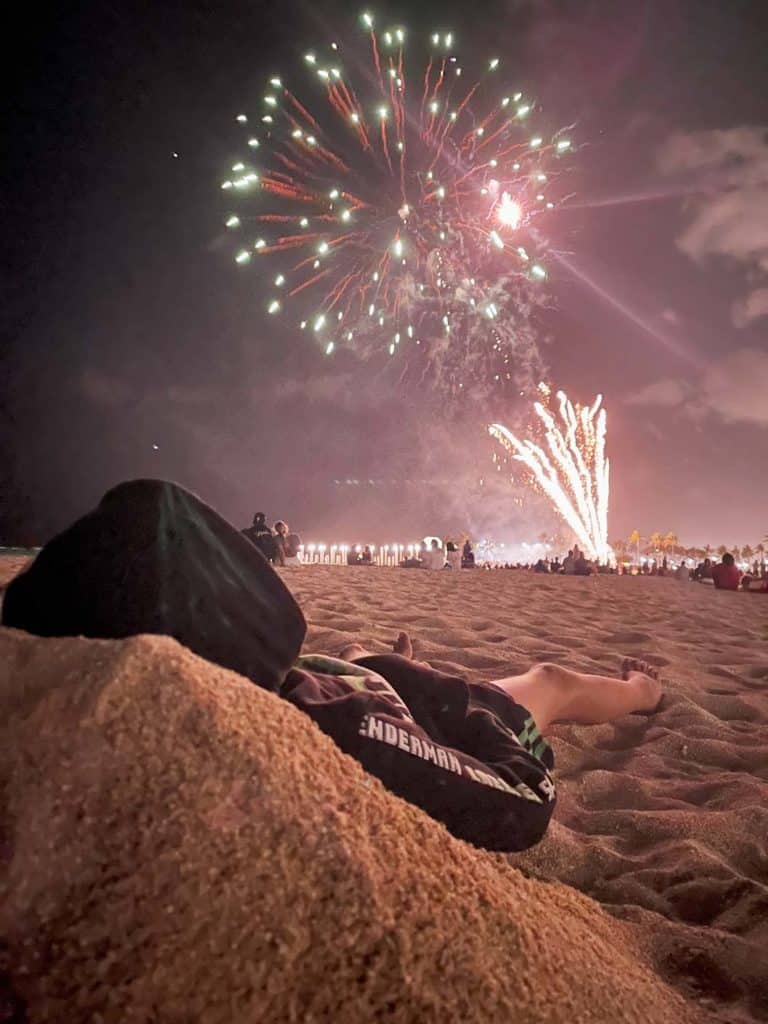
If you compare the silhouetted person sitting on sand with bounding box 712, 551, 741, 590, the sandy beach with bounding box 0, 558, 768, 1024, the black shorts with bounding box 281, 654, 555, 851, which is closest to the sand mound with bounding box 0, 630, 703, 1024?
the sandy beach with bounding box 0, 558, 768, 1024

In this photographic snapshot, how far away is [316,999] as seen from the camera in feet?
2.31

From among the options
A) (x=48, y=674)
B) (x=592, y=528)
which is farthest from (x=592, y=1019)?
(x=592, y=528)

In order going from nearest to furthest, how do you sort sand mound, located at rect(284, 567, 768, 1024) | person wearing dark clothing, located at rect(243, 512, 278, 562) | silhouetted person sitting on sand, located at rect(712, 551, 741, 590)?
sand mound, located at rect(284, 567, 768, 1024) → person wearing dark clothing, located at rect(243, 512, 278, 562) → silhouetted person sitting on sand, located at rect(712, 551, 741, 590)

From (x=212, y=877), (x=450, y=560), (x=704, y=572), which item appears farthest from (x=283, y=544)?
(x=704, y=572)

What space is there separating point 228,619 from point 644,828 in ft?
5.11

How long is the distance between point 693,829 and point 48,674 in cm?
188

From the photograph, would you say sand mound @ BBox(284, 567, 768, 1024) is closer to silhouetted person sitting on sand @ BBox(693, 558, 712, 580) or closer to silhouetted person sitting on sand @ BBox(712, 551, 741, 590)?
silhouetted person sitting on sand @ BBox(712, 551, 741, 590)

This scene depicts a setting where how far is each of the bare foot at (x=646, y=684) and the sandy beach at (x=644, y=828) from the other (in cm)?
8

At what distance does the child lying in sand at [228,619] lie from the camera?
3.47ft

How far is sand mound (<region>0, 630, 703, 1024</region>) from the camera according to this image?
69 cm

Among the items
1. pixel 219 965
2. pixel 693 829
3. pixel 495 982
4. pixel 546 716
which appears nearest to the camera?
pixel 219 965

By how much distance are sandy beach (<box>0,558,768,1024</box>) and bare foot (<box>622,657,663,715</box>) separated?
0.08m

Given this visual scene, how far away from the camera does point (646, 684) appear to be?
3.07m

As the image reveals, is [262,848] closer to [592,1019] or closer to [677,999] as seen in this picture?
[592,1019]
